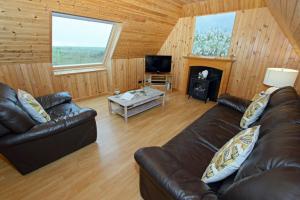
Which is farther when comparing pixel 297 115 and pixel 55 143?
pixel 55 143

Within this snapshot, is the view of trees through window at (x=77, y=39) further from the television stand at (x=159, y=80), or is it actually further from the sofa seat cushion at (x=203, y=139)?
the sofa seat cushion at (x=203, y=139)

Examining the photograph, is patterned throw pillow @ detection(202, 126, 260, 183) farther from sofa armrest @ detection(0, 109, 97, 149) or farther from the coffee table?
the coffee table

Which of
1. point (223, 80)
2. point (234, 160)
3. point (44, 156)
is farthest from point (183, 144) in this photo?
point (223, 80)

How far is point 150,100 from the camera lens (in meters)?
3.29

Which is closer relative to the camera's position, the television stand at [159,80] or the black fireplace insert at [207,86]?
the black fireplace insert at [207,86]

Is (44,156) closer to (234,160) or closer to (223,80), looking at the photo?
(234,160)

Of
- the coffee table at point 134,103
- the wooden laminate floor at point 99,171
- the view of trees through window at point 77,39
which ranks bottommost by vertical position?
the wooden laminate floor at point 99,171

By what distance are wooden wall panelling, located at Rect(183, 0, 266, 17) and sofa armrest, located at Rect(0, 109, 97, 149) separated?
364 centimetres

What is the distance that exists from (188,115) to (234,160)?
229 centimetres

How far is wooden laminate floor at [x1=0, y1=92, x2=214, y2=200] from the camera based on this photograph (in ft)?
5.09

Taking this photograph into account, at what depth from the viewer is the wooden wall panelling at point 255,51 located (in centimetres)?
306

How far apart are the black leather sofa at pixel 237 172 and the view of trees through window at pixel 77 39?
10.4 ft

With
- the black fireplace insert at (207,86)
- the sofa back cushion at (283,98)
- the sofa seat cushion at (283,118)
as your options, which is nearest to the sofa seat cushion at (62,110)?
the sofa seat cushion at (283,118)

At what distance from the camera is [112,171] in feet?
5.97
